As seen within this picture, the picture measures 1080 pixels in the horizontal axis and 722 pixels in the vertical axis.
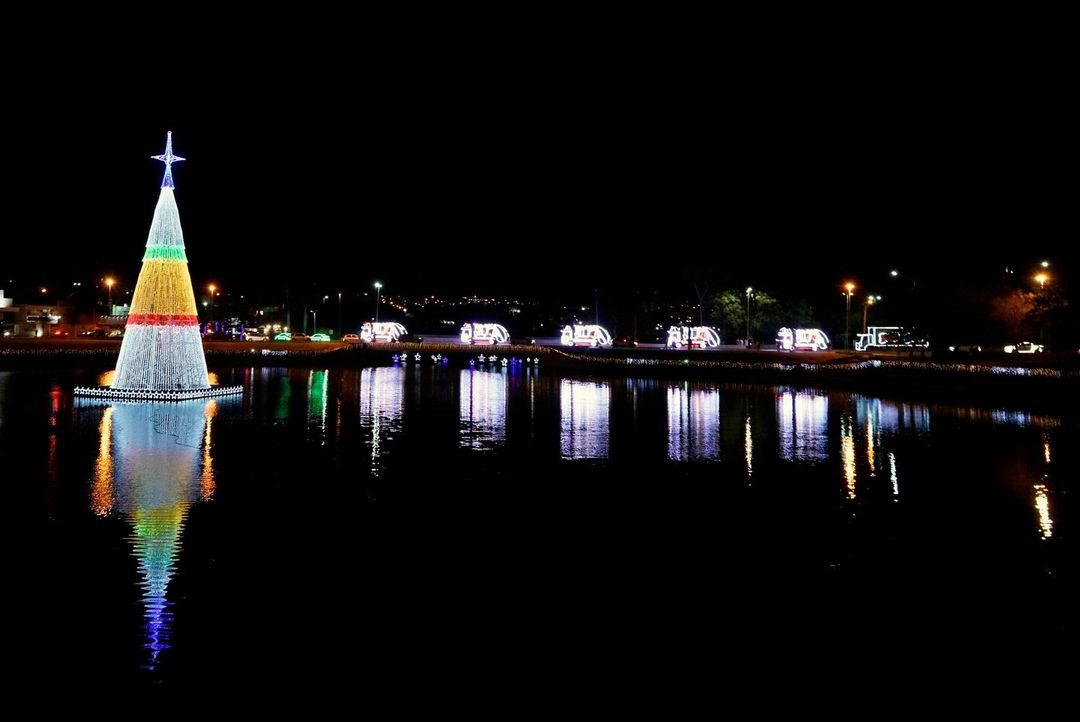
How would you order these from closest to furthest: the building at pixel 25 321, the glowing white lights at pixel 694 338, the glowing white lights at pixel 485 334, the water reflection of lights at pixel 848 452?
the water reflection of lights at pixel 848 452 < the glowing white lights at pixel 694 338 < the glowing white lights at pixel 485 334 < the building at pixel 25 321

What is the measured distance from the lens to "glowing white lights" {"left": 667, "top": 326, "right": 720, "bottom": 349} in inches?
2672

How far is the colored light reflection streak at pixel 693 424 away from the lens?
58.7 ft

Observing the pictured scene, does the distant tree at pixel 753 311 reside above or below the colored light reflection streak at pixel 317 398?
above

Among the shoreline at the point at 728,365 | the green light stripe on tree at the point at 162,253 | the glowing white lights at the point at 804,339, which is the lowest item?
the shoreline at the point at 728,365

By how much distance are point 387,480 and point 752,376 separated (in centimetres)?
2752

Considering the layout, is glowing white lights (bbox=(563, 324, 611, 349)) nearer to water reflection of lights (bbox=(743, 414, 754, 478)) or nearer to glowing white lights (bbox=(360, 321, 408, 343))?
glowing white lights (bbox=(360, 321, 408, 343))

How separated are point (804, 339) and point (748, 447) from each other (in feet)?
159

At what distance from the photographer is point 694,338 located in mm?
68688

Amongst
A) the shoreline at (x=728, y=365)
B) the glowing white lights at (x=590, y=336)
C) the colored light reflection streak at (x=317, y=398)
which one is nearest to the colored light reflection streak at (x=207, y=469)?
the colored light reflection streak at (x=317, y=398)

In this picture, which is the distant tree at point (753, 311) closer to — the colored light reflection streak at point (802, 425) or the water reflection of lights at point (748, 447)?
the colored light reflection streak at point (802, 425)

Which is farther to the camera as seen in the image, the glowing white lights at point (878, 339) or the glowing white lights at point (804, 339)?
the glowing white lights at point (878, 339)

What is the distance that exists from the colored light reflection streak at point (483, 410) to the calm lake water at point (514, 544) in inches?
10.0

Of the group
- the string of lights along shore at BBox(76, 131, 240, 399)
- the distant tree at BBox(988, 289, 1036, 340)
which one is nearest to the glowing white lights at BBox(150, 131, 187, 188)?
the string of lights along shore at BBox(76, 131, 240, 399)

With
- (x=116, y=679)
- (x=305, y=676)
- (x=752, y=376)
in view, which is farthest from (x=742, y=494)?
(x=752, y=376)
